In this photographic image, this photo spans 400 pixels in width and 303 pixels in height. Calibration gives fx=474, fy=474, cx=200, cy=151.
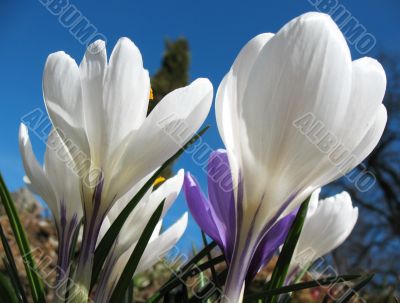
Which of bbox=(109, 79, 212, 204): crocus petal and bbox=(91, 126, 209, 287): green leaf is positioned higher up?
bbox=(109, 79, 212, 204): crocus petal

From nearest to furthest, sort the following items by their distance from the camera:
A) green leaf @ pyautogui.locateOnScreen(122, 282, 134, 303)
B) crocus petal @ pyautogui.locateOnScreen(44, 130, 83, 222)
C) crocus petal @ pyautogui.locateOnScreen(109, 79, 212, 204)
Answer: crocus petal @ pyautogui.locateOnScreen(109, 79, 212, 204)
crocus petal @ pyautogui.locateOnScreen(44, 130, 83, 222)
green leaf @ pyautogui.locateOnScreen(122, 282, 134, 303)

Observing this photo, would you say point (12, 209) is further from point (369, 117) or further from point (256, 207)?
point (369, 117)

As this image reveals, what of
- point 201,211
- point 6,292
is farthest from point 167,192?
point 6,292

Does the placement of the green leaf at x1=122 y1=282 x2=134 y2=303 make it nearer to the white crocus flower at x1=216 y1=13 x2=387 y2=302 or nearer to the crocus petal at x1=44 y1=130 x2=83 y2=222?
the crocus petal at x1=44 y1=130 x2=83 y2=222

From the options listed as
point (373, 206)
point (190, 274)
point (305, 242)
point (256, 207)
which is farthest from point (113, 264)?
point (373, 206)

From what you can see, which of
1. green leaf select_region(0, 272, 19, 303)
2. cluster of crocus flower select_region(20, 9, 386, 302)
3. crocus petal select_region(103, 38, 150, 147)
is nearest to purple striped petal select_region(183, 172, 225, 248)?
cluster of crocus flower select_region(20, 9, 386, 302)


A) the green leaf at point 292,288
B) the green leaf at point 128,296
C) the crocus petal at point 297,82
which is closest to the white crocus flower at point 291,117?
the crocus petal at point 297,82

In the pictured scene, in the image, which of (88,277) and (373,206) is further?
(373,206)

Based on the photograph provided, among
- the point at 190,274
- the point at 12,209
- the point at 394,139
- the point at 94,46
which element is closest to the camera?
the point at 94,46
